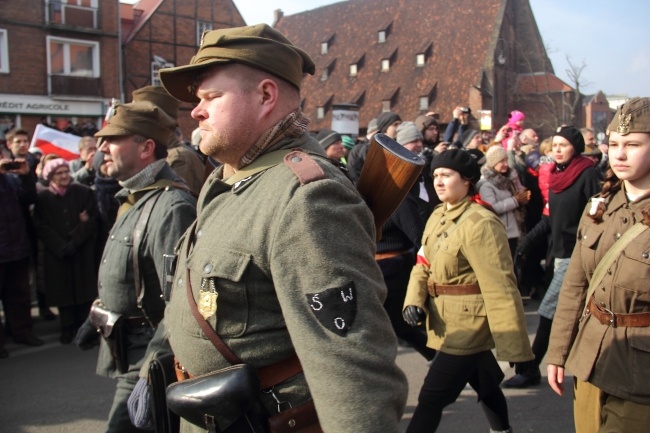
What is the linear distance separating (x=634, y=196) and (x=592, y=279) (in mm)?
426

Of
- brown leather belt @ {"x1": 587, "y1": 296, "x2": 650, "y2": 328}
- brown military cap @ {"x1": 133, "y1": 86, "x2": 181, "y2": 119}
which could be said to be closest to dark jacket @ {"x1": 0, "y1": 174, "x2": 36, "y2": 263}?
brown military cap @ {"x1": 133, "y1": 86, "x2": 181, "y2": 119}

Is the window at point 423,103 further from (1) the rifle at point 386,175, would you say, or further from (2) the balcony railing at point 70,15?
(1) the rifle at point 386,175

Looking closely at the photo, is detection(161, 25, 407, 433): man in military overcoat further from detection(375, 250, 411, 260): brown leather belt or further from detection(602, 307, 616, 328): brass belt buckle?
detection(375, 250, 411, 260): brown leather belt

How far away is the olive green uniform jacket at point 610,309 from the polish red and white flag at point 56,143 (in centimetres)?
869

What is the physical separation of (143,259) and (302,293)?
1.67m

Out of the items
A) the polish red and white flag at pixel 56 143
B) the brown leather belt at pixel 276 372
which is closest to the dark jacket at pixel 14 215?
the polish red and white flag at pixel 56 143

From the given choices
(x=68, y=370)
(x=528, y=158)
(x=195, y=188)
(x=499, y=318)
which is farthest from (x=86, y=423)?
(x=528, y=158)

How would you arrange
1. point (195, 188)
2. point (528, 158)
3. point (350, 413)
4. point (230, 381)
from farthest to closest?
point (528, 158)
point (195, 188)
point (230, 381)
point (350, 413)

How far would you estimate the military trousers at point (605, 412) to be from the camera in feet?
8.63

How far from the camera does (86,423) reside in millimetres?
4602

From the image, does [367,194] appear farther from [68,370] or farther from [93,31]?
[93,31]

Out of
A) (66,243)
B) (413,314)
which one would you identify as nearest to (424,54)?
(66,243)

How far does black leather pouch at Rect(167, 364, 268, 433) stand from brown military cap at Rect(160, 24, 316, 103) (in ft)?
2.82

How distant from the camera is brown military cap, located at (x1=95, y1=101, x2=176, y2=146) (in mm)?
3301
